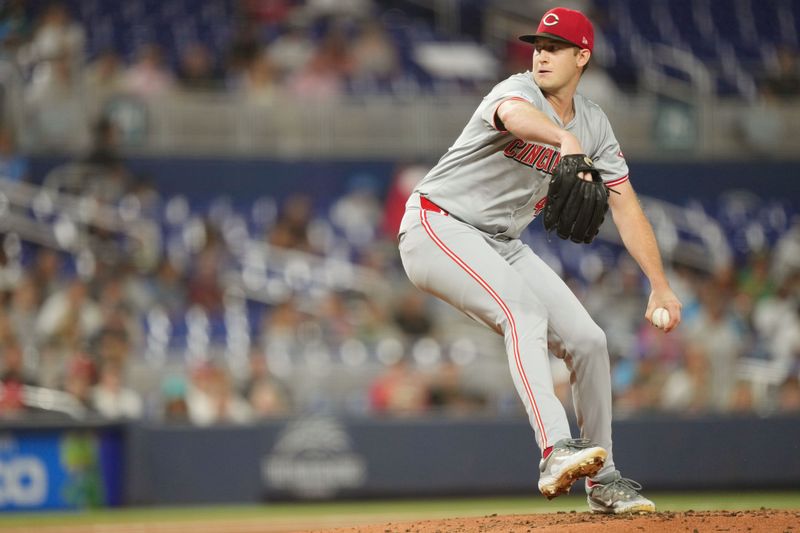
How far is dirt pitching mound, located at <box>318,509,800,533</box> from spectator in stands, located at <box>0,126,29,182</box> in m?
8.38

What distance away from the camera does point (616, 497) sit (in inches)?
199

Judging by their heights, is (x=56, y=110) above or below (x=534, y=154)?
above

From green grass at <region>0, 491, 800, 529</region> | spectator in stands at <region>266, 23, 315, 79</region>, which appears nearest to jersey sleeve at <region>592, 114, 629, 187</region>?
green grass at <region>0, 491, 800, 529</region>

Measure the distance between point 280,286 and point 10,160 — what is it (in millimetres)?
3122

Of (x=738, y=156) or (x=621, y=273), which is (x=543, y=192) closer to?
(x=621, y=273)

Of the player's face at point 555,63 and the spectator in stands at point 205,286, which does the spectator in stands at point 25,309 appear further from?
the player's face at point 555,63

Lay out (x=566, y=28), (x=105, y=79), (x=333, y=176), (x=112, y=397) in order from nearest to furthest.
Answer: (x=566, y=28) < (x=112, y=397) < (x=105, y=79) < (x=333, y=176)

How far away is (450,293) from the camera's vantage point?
194 inches

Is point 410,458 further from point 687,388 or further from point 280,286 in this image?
point 280,286

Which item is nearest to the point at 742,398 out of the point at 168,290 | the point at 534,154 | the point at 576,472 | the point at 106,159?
the point at 168,290

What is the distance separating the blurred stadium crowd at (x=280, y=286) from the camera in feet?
34.8

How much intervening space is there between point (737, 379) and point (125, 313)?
5564 millimetres

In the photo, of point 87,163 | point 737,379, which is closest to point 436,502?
point 737,379

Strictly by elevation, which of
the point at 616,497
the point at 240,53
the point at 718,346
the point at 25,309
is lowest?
the point at 616,497
